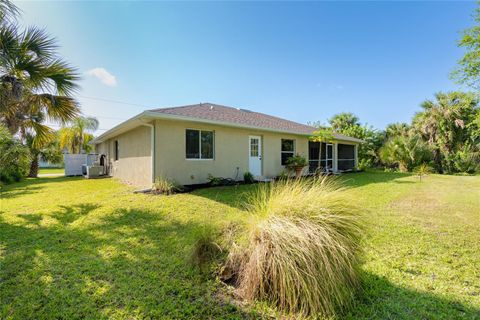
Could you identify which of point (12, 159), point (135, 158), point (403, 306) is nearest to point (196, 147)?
point (135, 158)

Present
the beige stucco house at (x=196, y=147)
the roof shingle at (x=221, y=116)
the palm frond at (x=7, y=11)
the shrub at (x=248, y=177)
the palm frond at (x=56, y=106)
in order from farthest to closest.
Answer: the shrub at (x=248, y=177) → the roof shingle at (x=221, y=116) → the beige stucco house at (x=196, y=147) → the palm frond at (x=56, y=106) → the palm frond at (x=7, y=11)

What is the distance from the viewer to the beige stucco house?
8305 millimetres

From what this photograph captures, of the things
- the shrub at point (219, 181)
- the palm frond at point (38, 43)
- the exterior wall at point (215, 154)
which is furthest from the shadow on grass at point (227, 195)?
the palm frond at point (38, 43)

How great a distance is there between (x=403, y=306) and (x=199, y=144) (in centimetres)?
804

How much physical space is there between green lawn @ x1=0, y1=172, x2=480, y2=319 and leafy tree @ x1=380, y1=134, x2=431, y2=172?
1458 centimetres

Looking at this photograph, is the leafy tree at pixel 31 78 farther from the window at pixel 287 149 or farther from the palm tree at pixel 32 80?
the window at pixel 287 149

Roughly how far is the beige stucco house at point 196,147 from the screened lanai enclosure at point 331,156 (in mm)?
968

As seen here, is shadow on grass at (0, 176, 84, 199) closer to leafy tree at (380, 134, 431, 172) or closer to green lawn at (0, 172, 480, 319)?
green lawn at (0, 172, 480, 319)

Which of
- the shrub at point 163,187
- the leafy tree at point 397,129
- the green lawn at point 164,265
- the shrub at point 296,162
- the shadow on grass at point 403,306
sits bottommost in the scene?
the shadow on grass at point 403,306

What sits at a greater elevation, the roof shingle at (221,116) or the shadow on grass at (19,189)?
the roof shingle at (221,116)

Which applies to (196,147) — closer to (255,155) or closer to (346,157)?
(255,155)

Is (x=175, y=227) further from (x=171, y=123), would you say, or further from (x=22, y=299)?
(x=171, y=123)

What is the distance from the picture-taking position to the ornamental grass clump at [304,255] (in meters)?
2.09

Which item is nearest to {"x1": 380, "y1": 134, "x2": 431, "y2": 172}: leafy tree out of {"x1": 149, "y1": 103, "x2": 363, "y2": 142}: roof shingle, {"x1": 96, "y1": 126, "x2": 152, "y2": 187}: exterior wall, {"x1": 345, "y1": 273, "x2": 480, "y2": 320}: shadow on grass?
{"x1": 149, "y1": 103, "x2": 363, "y2": 142}: roof shingle
